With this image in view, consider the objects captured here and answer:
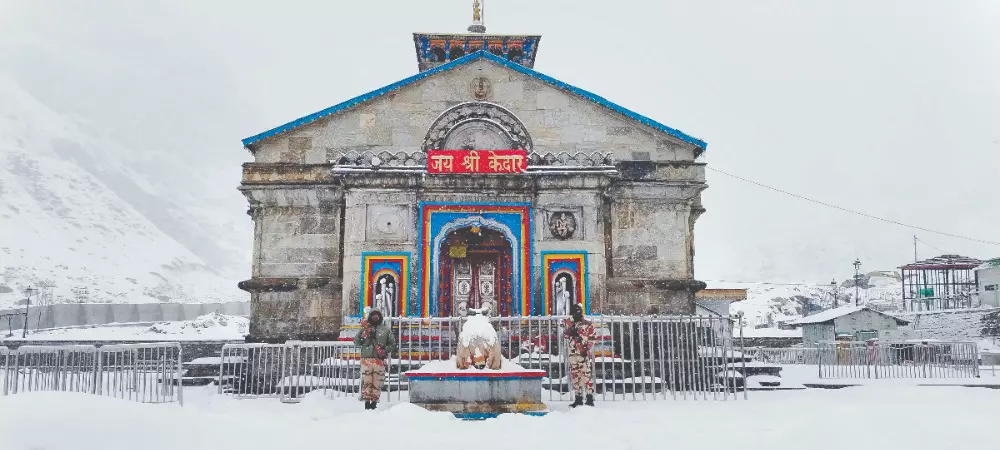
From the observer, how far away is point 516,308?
19.1 m

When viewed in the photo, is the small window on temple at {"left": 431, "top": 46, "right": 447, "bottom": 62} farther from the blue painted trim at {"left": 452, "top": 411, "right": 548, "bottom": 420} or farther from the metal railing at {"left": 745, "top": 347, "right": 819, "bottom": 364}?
the blue painted trim at {"left": 452, "top": 411, "right": 548, "bottom": 420}

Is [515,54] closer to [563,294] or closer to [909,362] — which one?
[563,294]

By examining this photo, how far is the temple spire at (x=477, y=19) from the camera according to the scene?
2939cm

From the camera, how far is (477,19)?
1188 inches

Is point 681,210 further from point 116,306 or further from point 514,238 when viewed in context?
point 116,306

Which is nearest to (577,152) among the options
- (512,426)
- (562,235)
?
(562,235)

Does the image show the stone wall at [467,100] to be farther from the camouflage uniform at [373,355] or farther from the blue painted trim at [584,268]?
the camouflage uniform at [373,355]

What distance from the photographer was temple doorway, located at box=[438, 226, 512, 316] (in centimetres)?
2055

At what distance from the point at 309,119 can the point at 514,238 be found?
6895 mm

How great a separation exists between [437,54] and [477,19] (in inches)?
129

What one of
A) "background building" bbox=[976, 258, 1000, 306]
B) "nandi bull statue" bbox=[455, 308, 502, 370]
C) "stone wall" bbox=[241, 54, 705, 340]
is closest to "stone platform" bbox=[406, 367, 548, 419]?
"nandi bull statue" bbox=[455, 308, 502, 370]

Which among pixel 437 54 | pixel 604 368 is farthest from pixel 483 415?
pixel 437 54

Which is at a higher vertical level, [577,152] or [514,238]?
[577,152]

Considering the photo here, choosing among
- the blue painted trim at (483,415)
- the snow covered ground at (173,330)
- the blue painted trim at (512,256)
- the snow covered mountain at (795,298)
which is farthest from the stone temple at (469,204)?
the snow covered mountain at (795,298)
